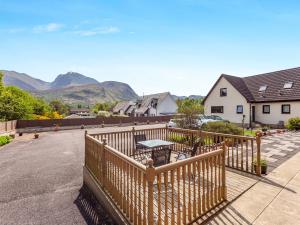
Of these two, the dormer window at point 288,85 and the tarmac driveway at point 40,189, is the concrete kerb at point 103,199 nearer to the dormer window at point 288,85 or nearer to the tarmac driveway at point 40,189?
the tarmac driveway at point 40,189

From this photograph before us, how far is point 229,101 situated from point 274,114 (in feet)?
18.7

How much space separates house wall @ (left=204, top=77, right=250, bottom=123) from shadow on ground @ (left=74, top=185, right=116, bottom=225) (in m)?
24.0

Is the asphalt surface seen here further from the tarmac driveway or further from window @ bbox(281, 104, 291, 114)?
window @ bbox(281, 104, 291, 114)

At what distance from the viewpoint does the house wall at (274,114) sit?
71.1 ft

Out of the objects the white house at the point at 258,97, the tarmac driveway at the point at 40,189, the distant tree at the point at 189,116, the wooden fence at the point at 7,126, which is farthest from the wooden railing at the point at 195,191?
the wooden fence at the point at 7,126

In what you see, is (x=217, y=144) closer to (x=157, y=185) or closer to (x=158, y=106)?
(x=157, y=185)

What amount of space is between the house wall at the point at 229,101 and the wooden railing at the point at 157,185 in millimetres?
23008

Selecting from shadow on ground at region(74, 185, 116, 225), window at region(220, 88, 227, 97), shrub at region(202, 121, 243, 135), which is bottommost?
shadow on ground at region(74, 185, 116, 225)

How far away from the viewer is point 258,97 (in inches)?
1009

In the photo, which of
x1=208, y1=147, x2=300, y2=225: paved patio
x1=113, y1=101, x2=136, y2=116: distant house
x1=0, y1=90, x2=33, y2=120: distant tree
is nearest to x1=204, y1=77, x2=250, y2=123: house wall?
x1=208, y1=147, x2=300, y2=225: paved patio

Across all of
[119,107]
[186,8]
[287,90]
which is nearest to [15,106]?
[186,8]

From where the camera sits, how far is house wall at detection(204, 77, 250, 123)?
2550 centimetres

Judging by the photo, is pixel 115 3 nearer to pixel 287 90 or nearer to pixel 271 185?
pixel 271 185

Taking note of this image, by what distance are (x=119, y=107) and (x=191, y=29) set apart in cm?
5989
